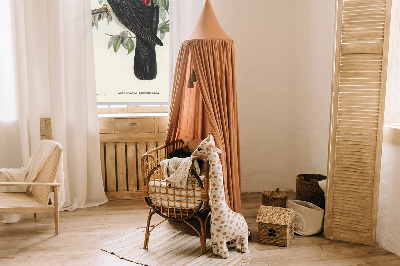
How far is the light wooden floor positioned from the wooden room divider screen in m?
0.21

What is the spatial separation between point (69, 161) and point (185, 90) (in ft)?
4.82

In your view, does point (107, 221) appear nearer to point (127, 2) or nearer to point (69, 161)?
point (69, 161)

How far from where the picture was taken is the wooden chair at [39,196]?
2.81 m

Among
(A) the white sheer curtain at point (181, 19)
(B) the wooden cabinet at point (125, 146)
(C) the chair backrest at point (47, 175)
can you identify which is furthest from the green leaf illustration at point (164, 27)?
(C) the chair backrest at point (47, 175)

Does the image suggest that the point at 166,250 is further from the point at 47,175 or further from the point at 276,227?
the point at 47,175

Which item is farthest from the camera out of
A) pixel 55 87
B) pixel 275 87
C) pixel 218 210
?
pixel 275 87

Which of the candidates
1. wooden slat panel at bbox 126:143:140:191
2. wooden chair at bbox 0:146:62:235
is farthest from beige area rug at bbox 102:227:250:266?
wooden slat panel at bbox 126:143:140:191

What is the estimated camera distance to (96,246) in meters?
2.77

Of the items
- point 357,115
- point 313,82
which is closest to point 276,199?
point 357,115

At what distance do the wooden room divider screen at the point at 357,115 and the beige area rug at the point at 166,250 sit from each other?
89 centimetres

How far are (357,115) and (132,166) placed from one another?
2.29 m

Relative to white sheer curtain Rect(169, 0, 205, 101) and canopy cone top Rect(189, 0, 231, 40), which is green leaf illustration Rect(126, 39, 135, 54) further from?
canopy cone top Rect(189, 0, 231, 40)

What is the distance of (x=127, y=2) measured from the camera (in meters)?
3.85

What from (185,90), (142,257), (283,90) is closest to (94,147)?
(185,90)
